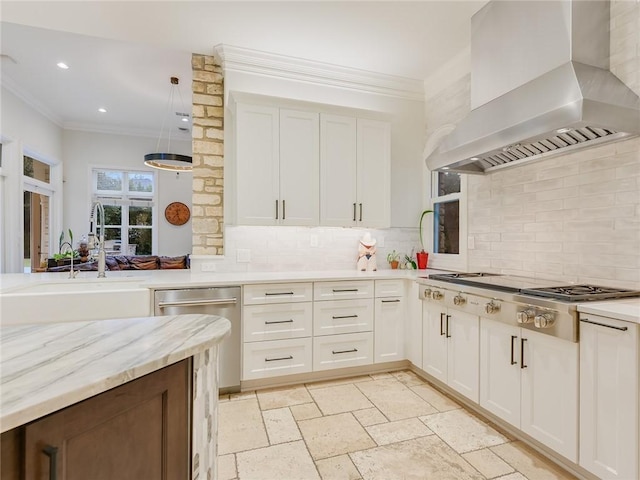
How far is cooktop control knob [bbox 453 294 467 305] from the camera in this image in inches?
101

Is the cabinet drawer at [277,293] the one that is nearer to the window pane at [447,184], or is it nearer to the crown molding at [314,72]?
the window pane at [447,184]

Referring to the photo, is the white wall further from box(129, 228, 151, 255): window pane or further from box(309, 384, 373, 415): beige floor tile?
box(309, 384, 373, 415): beige floor tile

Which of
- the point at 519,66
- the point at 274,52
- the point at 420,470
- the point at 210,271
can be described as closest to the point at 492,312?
the point at 420,470

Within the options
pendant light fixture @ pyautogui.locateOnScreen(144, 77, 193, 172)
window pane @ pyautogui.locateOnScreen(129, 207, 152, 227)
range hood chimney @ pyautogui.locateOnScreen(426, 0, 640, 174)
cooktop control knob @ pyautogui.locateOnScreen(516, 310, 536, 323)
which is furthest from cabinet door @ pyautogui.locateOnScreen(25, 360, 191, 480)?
window pane @ pyautogui.locateOnScreen(129, 207, 152, 227)

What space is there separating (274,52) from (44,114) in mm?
5289

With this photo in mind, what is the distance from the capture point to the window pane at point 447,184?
374 cm

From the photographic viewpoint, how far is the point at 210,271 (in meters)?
3.40

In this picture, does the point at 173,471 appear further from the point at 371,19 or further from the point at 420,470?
the point at 371,19

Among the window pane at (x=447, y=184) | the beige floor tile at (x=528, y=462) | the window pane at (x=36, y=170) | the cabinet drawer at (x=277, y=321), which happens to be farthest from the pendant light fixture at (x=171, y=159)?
the beige floor tile at (x=528, y=462)

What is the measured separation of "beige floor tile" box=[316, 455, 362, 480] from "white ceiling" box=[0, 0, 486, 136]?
3234 mm

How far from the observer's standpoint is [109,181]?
779 cm

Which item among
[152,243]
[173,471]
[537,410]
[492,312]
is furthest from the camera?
[152,243]

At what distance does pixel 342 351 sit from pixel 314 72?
9.31 ft

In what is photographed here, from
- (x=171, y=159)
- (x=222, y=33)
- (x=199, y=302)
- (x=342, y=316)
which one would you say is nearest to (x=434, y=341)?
(x=342, y=316)
